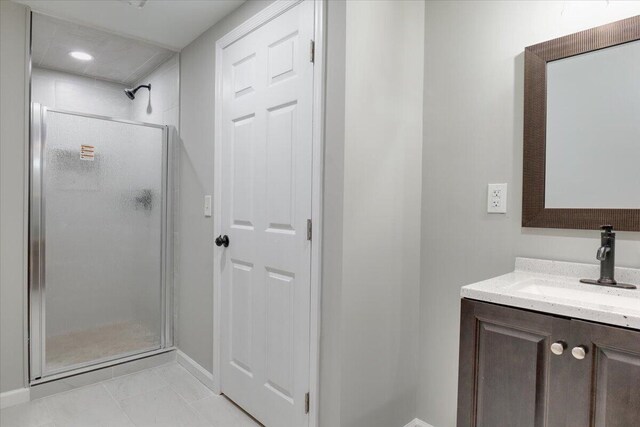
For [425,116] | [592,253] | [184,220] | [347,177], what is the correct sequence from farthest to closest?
[184,220]
[425,116]
[347,177]
[592,253]

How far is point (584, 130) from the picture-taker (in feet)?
4.43

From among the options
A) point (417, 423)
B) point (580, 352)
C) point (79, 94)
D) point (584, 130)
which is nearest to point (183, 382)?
point (417, 423)

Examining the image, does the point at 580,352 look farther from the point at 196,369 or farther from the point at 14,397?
the point at 14,397

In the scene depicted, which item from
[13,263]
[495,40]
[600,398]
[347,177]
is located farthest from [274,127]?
[13,263]

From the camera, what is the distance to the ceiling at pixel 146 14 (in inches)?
85.0

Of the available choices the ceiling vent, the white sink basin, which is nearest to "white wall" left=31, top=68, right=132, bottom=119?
the ceiling vent

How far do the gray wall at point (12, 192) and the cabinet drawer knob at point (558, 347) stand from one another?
2.69 metres

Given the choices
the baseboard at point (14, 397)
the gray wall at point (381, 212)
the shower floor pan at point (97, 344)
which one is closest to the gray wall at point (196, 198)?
the shower floor pan at point (97, 344)

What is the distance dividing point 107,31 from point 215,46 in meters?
0.84

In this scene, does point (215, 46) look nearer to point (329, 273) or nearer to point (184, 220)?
point (184, 220)

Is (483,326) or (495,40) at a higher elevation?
(495,40)

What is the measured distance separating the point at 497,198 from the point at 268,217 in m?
1.11

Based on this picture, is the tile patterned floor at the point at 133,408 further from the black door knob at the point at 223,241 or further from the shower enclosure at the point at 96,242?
the black door knob at the point at 223,241

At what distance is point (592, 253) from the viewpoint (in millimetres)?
1332
